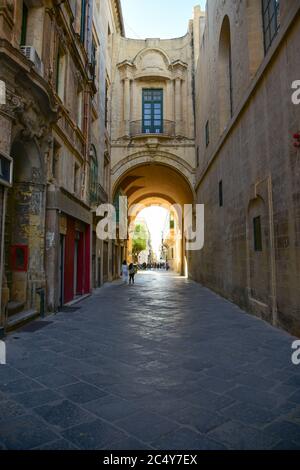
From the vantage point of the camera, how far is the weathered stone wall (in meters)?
6.12

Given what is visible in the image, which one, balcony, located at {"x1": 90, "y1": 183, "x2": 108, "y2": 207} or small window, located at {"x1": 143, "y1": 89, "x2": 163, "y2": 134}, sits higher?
small window, located at {"x1": 143, "y1": 89, "x2": 163, "y2": 134}

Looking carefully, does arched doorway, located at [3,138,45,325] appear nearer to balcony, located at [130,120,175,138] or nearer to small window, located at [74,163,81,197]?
small window, located at [74,163,81,197]

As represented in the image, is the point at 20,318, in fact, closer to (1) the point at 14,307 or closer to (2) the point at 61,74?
(1) the point at 14,307

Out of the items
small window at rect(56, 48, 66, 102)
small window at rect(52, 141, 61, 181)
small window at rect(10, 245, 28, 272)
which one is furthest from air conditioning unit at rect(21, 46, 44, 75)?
small window at rect(10, 245, 28, 272)

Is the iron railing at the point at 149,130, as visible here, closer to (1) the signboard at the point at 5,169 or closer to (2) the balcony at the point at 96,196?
(2) the balcony at the point at 96,196

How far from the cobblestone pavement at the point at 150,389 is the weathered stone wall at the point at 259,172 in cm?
149

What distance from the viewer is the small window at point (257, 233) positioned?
814cm

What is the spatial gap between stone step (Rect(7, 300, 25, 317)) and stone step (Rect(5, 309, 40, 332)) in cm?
10

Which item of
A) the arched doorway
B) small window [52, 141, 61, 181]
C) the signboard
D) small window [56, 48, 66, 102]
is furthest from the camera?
small window [56, 48, 66, 102]

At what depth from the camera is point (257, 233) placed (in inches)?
328

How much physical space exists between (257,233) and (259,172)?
159 centimetres

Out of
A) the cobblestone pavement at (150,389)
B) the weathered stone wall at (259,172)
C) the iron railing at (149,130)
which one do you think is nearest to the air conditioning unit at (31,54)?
the weathered stone wall at (259,172)

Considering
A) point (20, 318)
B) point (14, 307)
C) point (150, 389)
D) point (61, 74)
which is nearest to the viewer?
point (150, 389)

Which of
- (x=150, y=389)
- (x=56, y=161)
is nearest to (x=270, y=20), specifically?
(x=56, y=161)
